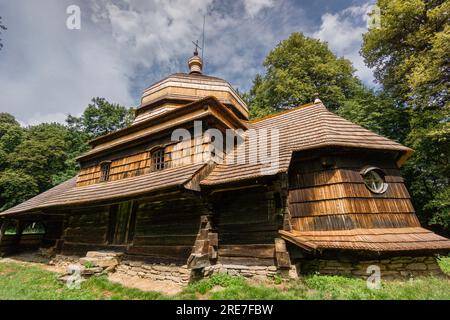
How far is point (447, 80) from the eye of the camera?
12391 mm

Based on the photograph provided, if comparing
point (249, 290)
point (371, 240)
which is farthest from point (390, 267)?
point (249, 290)

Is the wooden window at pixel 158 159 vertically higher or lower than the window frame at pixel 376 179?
higher

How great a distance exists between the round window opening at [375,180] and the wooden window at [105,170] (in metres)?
10.9

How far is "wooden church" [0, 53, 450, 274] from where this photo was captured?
22.1 ft

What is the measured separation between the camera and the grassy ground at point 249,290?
5.17 m

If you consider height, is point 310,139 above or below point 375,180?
above

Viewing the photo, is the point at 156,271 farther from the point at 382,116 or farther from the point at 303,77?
the point at 303,77

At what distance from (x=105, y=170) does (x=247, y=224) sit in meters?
8.04

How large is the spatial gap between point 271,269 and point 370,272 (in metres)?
2.56

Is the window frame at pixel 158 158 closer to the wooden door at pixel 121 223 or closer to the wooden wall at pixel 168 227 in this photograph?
the wooden wall at pixel 168 227

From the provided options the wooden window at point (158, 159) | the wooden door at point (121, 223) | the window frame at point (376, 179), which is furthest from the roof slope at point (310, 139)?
the wooden door at point (121, 223)

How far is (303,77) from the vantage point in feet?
67.0

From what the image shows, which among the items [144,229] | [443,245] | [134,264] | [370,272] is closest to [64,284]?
[134,264]
